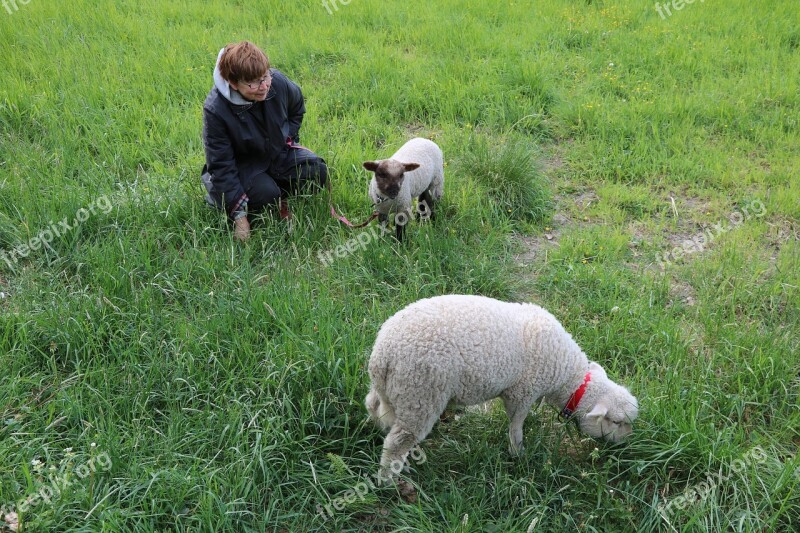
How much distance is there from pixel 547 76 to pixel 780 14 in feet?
13.6

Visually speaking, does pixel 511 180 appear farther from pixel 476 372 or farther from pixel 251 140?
pixel 476 372

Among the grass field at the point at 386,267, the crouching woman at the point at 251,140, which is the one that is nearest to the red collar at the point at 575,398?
the grass field at the point at 386,267

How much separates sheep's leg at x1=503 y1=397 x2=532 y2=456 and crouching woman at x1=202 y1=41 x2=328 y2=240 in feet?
8.24

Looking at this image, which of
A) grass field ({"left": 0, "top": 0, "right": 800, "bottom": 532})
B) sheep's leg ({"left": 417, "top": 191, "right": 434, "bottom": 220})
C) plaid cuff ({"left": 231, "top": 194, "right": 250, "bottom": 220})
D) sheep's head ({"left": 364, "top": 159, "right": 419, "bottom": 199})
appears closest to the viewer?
grass field ({"left": 0, "top": 0, "right": 800, "bottom": 532})

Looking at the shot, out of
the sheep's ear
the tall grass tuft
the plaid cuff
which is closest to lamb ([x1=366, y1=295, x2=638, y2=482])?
the sheep's ear

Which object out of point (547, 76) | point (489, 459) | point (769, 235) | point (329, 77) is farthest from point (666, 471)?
point (329, 77)

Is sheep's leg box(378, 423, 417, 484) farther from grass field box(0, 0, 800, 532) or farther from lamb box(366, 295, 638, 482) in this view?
grass field box(0, 0, 800, 532)

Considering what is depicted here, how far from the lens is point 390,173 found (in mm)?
4746

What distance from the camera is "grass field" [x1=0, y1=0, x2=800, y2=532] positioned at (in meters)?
3.30

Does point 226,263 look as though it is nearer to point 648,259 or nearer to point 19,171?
point 19,171

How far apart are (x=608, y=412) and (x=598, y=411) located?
9 centimetres

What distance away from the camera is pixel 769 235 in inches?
218

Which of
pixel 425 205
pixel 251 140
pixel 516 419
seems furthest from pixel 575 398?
pixel 251 140

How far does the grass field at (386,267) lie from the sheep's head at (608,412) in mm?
134
